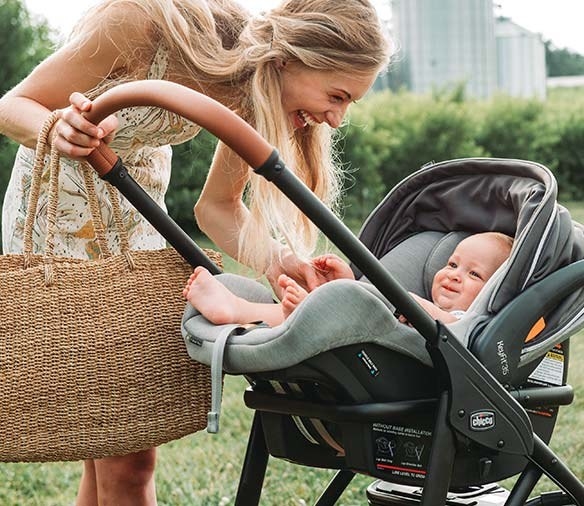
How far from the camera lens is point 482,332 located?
2.01 metres

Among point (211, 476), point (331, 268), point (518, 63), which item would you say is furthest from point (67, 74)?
point (518, 63)

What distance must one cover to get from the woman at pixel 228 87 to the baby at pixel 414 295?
17cm

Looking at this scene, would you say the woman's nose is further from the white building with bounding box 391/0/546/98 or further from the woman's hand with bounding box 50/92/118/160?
the white building with bounding box 391/0/546/98

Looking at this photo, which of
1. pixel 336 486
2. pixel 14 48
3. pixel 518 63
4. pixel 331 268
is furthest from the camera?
pixel 518 63

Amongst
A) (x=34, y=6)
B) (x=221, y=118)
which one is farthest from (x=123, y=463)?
(x=34, y=6)

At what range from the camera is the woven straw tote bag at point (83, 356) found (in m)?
2.04

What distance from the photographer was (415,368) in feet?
6.52

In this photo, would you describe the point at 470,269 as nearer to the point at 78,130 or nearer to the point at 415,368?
the point at 415,368

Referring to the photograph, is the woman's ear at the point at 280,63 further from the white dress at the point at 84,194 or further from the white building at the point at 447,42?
the white building at the point at 447,42

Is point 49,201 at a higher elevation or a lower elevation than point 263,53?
lower

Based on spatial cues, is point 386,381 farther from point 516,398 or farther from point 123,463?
point 123,463

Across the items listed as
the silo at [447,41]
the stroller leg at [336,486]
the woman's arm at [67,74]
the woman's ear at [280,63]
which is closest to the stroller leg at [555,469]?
the stroller leg at [336,486]

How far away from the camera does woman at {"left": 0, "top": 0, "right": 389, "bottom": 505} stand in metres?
2.26

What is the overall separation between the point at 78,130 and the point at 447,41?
14303 mm
